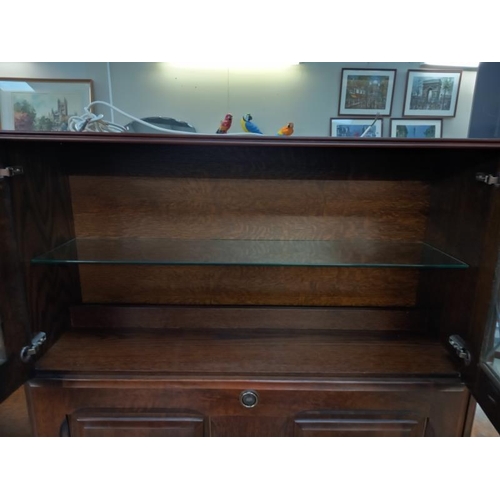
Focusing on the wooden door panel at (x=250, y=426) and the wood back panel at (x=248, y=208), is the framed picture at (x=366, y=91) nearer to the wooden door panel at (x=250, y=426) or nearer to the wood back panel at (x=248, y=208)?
the wood back panel at (x=248, y=208)

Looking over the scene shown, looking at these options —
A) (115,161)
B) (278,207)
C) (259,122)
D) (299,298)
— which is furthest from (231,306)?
(259,122)

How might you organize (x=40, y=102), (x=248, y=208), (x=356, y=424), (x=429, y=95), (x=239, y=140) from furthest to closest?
(x=429, y=95), (x=40, y=102), (x=248, y=208), (x=356, y=424), (x=239, y=140)

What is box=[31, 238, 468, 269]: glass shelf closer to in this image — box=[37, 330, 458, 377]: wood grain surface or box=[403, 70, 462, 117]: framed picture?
box=[37, 330, 458, 377]: wood grain surface

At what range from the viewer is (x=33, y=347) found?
59 centimetres

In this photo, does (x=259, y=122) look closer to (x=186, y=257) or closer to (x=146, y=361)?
(x=186, y=257)

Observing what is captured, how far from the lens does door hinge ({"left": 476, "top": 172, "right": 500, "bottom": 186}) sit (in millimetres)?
497

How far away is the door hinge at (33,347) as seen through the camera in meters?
0.58

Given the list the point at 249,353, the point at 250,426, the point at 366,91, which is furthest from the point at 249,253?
the point at 366,91

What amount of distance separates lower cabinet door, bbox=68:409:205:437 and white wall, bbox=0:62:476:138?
3.30 ft


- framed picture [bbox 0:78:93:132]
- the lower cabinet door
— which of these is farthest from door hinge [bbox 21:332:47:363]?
framed picture [bbox 0:78:93:132]

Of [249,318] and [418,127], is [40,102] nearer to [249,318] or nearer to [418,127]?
[249,318]

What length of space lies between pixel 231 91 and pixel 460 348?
1.10 m

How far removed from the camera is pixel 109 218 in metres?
0.75

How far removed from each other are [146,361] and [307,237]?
1.52 feet
